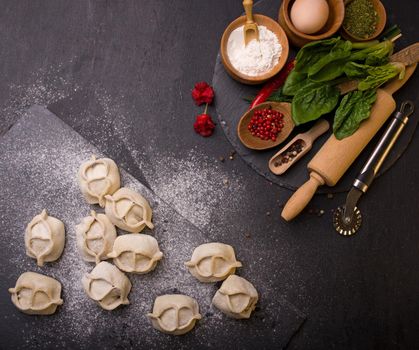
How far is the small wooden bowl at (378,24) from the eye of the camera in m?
2.26

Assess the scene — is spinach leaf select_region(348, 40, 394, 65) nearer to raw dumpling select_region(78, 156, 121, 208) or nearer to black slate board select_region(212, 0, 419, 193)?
black slate board select_region(212, 0, 419, 193)

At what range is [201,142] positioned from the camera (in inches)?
92.4

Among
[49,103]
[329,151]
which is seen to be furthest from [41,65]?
[329,151]

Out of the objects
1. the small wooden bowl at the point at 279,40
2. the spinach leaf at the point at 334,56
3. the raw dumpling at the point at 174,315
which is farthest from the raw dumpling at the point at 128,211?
the spinach leaf at the point at 334,56

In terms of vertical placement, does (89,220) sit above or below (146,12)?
below

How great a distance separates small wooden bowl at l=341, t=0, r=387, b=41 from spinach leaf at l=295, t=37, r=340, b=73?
0.18 metres

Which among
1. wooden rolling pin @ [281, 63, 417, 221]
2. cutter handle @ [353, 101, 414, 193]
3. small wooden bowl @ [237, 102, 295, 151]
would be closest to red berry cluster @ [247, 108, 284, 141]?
small wooden bowl @ [237, 102, 295, 151]

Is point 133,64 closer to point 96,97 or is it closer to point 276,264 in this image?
point 96,97

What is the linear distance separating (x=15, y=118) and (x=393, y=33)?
183cm

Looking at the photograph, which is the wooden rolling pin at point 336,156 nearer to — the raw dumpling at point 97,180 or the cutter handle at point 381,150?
the cutter handle at point 381,150

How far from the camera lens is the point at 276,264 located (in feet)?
7.41

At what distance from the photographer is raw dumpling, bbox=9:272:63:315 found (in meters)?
2.08

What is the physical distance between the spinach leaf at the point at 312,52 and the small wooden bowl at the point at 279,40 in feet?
0.39

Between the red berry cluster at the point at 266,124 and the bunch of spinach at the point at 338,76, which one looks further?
the red berry cluster at the point at 266,124
